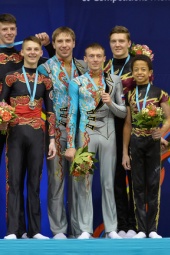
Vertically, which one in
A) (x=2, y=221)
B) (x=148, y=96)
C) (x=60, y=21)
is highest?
(x=60, y=21)

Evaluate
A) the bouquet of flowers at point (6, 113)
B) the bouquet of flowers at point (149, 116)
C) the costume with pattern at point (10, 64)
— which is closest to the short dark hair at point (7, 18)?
the costume with pattern at point (10, 64)

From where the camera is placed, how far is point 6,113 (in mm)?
6617

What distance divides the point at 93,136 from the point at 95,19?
143cm

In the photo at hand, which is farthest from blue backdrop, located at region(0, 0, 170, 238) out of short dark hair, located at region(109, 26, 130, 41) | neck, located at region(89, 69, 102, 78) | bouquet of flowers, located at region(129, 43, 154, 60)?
neck, located at region(89, 69, 102, 78)

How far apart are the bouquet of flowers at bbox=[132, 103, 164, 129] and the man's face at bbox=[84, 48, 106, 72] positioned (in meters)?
0.58

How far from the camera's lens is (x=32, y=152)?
6.85 meters

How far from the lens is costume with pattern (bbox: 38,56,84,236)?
23.4ft

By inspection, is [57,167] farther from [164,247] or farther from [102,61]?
[164,247]

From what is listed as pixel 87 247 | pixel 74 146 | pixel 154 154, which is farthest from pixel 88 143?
pixel 87 247

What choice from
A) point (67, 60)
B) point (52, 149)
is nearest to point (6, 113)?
point (52, 149)

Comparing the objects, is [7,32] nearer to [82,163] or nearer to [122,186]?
[82,163]

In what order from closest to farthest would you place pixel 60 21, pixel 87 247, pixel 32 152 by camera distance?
pixel 87 247
pixel 32 152
pixel 60 21

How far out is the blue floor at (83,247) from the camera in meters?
5.93

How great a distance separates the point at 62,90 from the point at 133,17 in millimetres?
1257
